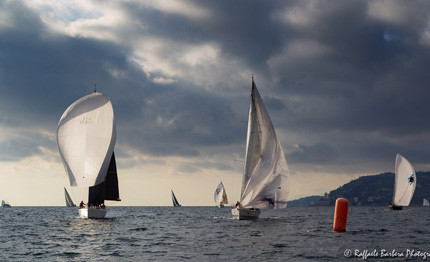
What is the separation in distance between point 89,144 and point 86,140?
0.72 metres

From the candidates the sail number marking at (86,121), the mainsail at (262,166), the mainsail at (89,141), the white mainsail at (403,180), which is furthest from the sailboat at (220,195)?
the mainsail at (262,166)

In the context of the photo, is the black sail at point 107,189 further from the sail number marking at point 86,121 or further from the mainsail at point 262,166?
the mainsail at point 262,166

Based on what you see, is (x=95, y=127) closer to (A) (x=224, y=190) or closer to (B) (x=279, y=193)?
(B) (x=279, y=193)

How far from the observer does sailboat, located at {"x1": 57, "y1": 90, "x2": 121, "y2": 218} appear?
65.6 m

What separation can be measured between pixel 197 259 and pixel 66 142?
44.0 m

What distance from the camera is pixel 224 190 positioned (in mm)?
160375

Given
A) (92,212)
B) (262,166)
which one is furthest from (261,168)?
(92,212)

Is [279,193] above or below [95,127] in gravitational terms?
below

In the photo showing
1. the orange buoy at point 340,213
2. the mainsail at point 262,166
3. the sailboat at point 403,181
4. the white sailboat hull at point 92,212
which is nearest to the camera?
the orange buoy at point 340,213

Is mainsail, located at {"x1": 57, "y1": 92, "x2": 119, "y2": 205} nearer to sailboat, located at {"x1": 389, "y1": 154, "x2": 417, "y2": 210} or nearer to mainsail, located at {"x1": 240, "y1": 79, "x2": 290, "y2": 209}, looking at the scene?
mainsail, located at {"x1": 240, "y1": 79, "x2": 290, "y2": 209}

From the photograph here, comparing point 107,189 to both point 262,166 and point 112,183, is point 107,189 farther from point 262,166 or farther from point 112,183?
point 262,166

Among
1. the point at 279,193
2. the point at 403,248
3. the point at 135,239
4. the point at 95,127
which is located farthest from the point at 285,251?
the point at 95,127

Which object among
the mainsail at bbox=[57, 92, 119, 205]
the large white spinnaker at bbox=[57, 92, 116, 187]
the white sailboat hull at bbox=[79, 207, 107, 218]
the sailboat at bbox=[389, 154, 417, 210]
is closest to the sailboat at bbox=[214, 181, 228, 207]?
the sailboat at bbox=[389, 154, 417, 210]

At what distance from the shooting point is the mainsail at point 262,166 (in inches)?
2229
